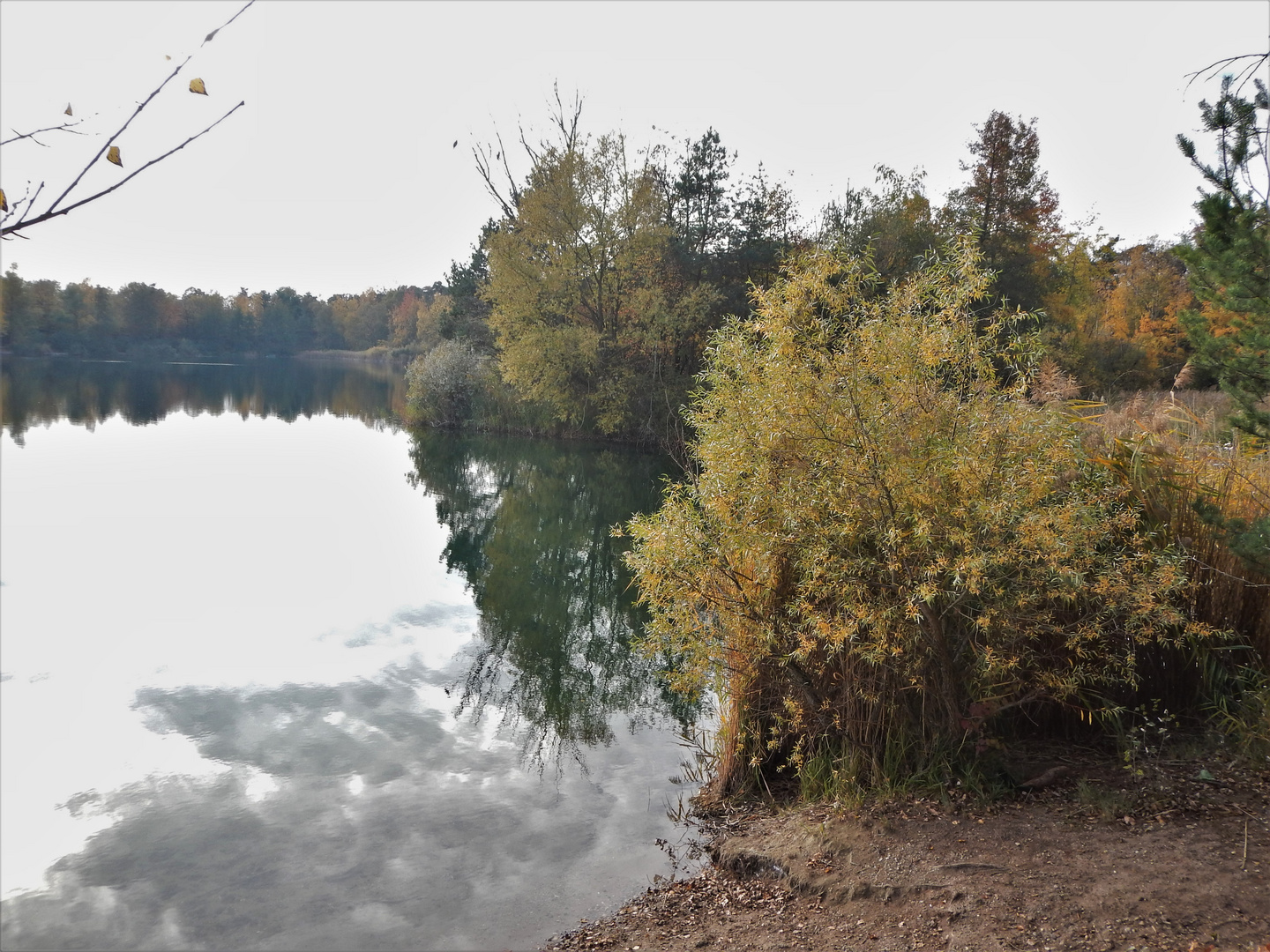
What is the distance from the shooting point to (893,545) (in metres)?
4.57

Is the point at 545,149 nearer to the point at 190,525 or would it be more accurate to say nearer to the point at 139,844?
the point at 190,525

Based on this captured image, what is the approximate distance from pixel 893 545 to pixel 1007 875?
170cm

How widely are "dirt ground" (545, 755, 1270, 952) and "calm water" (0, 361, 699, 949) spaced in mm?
742

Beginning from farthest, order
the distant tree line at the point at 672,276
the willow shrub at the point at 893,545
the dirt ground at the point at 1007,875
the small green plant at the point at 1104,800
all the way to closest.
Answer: the distant tree line at the point at 672,276 < the willow shrub at the point at 893,545 < the small green plant at the point at 1104,800 < the dirt ground at the point at 1007,875

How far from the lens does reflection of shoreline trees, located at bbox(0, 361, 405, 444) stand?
32.0 meters

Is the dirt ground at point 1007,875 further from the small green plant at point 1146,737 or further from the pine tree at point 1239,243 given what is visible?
the pine tree at point 1239,243

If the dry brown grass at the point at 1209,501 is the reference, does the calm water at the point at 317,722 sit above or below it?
below

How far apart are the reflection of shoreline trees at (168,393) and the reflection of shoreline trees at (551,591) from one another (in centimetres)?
1462

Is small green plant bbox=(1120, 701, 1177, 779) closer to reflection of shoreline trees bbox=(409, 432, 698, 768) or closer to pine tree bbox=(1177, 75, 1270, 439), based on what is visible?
pine tree bbox=(1177, 75, 1270, 439)

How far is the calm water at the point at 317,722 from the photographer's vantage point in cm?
485

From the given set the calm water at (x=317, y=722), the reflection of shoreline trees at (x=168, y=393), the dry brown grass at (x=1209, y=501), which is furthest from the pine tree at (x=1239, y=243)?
the reflection of shoreline trees at (x=168, y=393)

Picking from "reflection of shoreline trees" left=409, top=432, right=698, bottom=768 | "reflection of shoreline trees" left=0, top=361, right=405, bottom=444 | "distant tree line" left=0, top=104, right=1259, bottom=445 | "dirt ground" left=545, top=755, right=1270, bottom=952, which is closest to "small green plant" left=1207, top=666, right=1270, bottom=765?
"dirt ground" left=545, top=755, right=1270, bottom=952

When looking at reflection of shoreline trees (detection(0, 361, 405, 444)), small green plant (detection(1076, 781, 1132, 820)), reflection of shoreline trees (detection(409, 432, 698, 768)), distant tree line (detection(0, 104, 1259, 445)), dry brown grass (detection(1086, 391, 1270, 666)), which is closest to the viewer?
small green plant (detection(1076, 781, 1132, 820))

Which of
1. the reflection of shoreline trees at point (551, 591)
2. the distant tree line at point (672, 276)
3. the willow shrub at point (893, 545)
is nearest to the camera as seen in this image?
the willow shrub at point (893, 545)
